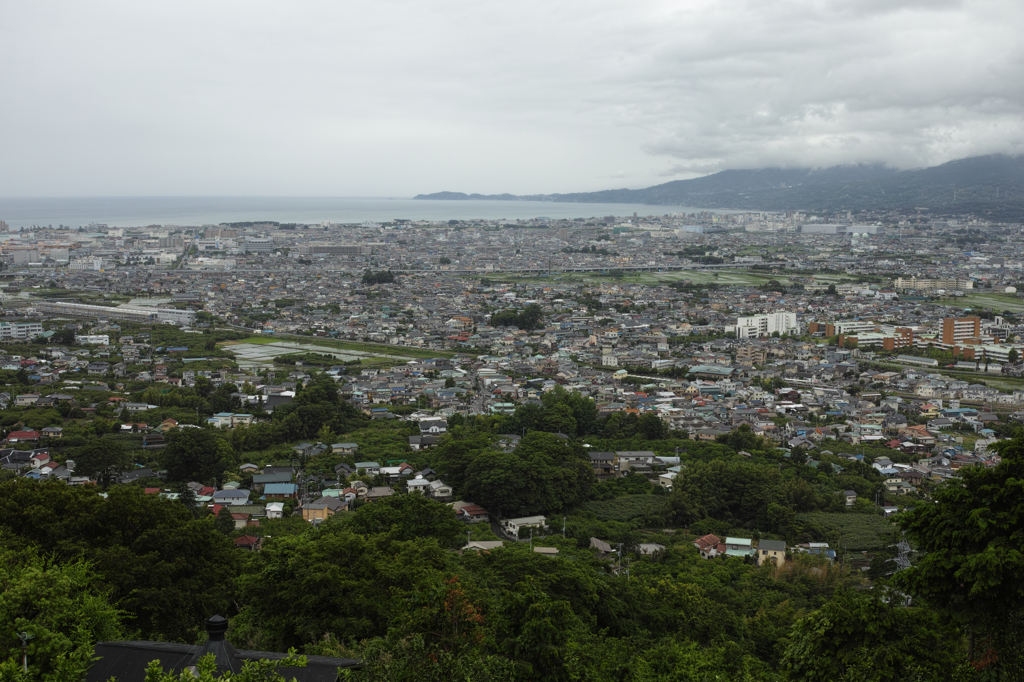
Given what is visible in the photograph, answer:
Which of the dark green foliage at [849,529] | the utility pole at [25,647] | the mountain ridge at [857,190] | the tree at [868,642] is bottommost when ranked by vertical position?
the dark green foliage at [849,529]

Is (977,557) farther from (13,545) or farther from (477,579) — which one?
(13,545)

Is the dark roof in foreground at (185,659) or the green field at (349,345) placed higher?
the dark roof in foreground at (185,659)

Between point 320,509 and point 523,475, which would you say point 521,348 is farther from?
point 320,509

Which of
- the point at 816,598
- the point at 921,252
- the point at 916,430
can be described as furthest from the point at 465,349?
Answer: the point at 921,252

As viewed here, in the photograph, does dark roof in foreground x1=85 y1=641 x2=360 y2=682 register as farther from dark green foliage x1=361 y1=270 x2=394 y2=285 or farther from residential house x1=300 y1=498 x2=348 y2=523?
dark green foliage x1=361 y1=270 x2=394 y2=285

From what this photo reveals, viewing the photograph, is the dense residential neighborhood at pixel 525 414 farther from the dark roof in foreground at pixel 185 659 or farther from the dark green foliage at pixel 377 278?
the dark roof in foreground at pixel 185 659

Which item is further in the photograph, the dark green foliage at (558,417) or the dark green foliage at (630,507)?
the dark green foliage at (558,417)

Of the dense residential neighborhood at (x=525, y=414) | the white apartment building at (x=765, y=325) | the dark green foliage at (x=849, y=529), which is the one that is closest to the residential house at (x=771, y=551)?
the dense residential neighborhood at (x=525, y=414)
